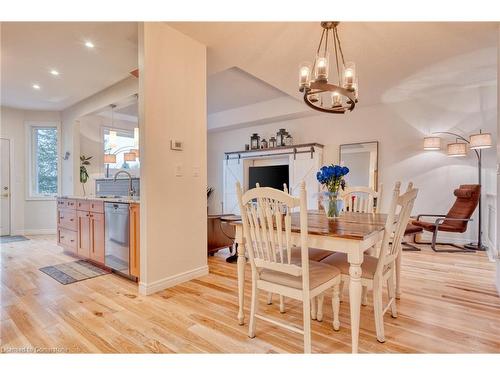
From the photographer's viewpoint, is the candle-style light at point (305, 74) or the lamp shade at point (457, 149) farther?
the lamp shade at point (457, 149)

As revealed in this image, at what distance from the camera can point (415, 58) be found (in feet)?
10.8

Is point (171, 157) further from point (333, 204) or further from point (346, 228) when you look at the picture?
point (346, 228)

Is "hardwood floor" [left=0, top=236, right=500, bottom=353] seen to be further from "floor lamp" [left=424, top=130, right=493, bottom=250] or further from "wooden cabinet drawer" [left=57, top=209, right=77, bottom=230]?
"floor lamp" [left=424, top=130, right=493, bottom=250]

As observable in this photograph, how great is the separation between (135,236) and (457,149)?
187 inches

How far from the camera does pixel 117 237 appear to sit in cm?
290

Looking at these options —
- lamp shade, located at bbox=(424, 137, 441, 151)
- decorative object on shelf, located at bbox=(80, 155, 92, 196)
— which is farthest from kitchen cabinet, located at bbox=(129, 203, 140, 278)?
lamp shade, located at bbox=(424, 137, 441, 151)

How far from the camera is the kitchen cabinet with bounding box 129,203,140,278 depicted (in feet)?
8.71

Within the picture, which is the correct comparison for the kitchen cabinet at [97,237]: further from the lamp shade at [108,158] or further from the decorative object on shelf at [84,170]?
the decorative object on shelf at [84,170]

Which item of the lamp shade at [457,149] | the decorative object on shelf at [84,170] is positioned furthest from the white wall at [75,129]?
the lamp shade at [457,149]

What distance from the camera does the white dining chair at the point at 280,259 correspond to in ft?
5.05

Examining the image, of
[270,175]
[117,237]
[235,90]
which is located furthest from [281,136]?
[117,237]

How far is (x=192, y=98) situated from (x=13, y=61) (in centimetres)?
269

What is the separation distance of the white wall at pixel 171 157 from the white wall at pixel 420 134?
3.35 meters
